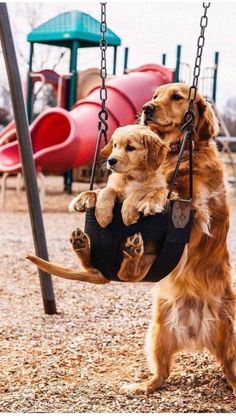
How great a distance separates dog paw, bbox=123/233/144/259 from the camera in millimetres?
3326

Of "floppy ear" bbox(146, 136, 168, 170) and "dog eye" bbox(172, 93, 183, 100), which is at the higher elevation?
"dog eye" bbox(172, 93, 183, 100)

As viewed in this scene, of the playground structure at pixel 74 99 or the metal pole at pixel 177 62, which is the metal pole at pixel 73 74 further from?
the metal pole at pixel 177 62

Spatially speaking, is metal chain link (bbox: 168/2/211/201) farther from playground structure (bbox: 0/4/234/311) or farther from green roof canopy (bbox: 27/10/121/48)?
green roof canopy (bbox: 27/10/121/48)

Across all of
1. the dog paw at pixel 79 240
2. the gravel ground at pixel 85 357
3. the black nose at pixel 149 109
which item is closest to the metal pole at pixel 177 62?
Result: the gravel ground at pixel 85 357

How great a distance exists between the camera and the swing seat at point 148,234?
3.42 m

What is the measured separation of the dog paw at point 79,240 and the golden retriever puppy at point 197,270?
1.96ft

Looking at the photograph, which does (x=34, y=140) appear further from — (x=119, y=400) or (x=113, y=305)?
(x=119, y=400)

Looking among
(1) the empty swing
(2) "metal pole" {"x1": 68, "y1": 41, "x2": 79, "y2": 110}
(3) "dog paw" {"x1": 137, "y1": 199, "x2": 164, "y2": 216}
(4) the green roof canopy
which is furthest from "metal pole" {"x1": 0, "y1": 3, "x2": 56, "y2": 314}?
(4) the green roof canopy

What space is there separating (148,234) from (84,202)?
0.33m

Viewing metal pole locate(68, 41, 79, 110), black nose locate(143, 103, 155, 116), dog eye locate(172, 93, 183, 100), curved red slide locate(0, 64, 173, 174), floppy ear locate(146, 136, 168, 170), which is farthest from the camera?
metal pole locate(68, 41, 79, 110)

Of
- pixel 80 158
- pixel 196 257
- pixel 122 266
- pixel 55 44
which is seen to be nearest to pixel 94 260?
pixel 122 266

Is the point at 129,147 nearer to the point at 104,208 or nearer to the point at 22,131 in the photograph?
the point at 104,208

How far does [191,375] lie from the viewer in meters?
4.41

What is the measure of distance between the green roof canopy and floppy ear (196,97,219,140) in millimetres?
12156
